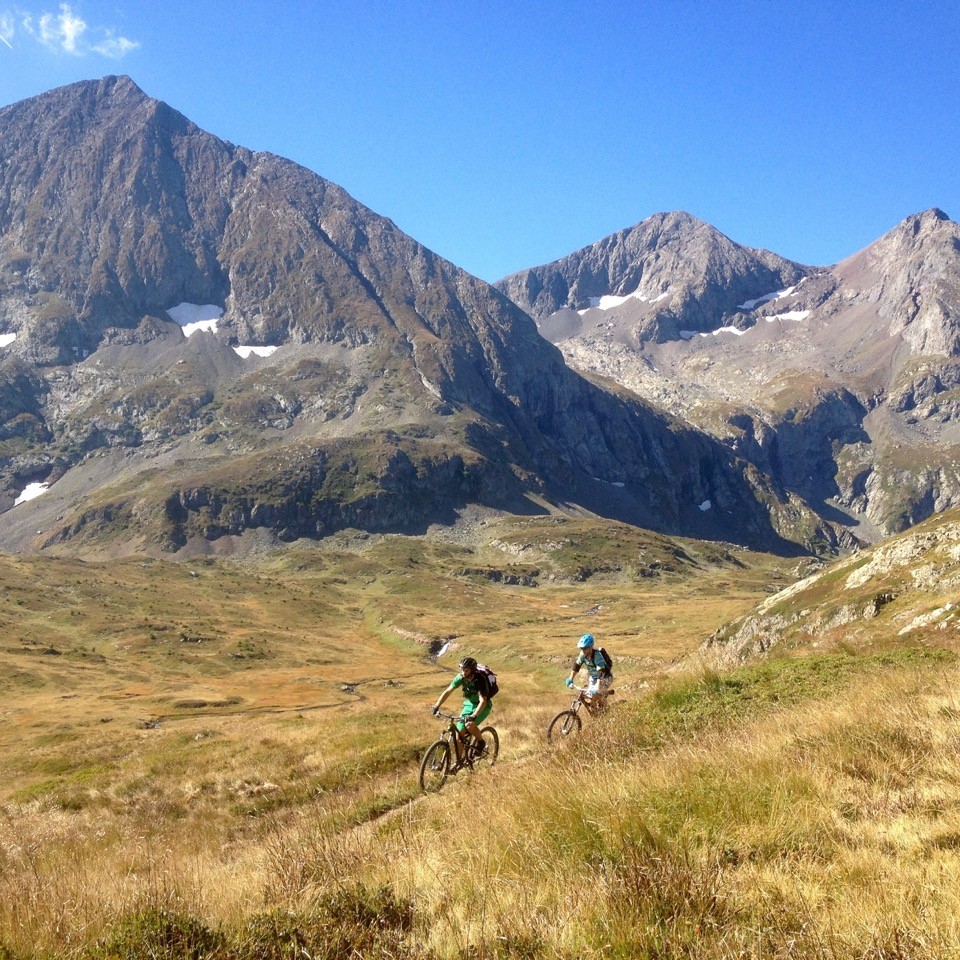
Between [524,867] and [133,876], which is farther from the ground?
[524,867]

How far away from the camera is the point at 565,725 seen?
54.1ft

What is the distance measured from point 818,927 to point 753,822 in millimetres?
1876

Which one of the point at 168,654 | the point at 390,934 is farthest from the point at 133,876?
the point at 168,654

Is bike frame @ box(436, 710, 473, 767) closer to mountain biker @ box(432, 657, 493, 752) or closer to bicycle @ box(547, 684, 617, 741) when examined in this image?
mountain biker @ box(432, 657, 493, 752)

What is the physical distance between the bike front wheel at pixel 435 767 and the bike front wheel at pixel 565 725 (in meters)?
2.75

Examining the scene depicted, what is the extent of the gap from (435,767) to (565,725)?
354cm

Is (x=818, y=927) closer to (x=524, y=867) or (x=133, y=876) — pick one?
(x=524, y=867)

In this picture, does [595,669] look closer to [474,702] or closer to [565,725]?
[565,725]

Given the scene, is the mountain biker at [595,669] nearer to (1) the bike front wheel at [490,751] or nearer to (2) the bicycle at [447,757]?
(1) the bike front wheel at [490,751]

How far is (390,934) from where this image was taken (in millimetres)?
4840

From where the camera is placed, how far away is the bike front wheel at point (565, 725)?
1602cm

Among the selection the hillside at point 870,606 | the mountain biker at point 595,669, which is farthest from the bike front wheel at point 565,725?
the hillside at point 870,606

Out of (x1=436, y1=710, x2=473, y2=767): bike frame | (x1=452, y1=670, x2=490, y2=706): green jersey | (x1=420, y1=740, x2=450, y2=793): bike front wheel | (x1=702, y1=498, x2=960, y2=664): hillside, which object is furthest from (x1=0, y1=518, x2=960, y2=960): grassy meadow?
(x1=702, y1=498, x2=960, y2=664): hillside

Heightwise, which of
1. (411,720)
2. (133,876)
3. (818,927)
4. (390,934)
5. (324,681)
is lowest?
(324,681)
